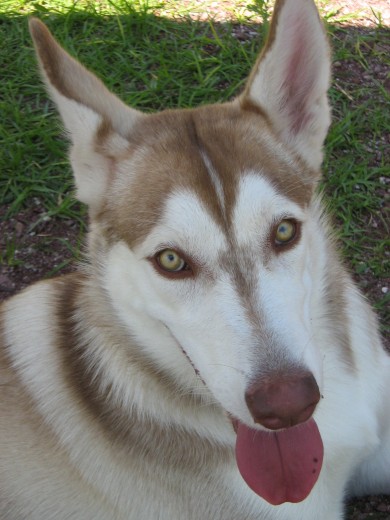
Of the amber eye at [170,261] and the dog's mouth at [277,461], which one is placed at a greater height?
the amber eye at [170,261]

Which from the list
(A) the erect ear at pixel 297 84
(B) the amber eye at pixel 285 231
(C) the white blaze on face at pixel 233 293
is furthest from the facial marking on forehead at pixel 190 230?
(A) the erect ear at pixel 297 84

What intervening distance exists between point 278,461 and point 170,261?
0.81 m

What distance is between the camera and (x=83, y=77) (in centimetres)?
260

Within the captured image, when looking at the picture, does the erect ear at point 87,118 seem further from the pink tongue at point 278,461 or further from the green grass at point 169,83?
the green grass at point 169,83

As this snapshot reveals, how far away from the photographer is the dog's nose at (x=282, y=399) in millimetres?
2143

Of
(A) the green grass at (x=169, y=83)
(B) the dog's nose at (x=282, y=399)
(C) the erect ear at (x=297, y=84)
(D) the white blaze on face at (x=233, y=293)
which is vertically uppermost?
(C) the erect ear at (x=297, y=84)

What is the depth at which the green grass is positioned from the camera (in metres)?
4.59

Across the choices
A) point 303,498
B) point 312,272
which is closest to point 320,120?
point 312,272

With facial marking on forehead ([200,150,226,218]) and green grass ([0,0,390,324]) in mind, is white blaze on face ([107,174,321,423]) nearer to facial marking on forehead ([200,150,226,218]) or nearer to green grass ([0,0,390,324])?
facial marking on forehead ([200,150,226,218])

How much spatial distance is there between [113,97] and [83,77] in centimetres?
18

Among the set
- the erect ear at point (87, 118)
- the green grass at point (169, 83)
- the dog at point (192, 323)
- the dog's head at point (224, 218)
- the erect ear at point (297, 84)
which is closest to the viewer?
the dog's head at point (224, 218)

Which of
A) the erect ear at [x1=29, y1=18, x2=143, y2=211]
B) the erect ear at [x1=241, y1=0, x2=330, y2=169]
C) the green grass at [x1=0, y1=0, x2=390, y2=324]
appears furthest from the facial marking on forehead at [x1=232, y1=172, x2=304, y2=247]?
the green grass at [x1=0, y1=0, x2=390, y2=324]

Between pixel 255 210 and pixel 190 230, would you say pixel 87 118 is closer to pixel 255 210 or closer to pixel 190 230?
pixel 190 230

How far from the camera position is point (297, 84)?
9.05ft
